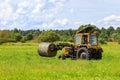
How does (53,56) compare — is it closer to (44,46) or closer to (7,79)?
(44,46)

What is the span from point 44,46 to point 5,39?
78.6 meters

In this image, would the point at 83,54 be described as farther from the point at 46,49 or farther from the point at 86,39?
the point at 46,49

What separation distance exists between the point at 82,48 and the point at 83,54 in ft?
1.61

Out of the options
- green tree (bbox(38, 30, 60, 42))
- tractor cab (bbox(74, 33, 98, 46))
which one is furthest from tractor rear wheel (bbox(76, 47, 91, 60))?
green tree (bbox(38, 30, 60, 42))

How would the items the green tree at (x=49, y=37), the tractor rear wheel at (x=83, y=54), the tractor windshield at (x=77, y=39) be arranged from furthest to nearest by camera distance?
the green tree at (x=49, y=37), the tractor windshield at (x=77, y=39), the tractor rear wheel at (x=83, y=54)

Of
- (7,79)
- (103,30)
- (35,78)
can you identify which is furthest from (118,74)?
(103,30)

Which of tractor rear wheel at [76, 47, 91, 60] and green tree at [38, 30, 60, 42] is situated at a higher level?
green tree at [38, 30, 60, 42]

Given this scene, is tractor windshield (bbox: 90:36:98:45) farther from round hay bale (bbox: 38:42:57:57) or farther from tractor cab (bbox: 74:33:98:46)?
round hay bale (bbox: 38:42:57:57)

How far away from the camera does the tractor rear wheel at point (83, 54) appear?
91.2ft

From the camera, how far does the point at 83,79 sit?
45.5 ft

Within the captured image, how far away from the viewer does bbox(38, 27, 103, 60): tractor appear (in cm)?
2831

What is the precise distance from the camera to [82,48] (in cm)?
Result: 2831

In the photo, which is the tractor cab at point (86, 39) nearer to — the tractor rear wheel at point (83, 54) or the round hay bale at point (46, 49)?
the tractor rear wheel at point (83, 54)

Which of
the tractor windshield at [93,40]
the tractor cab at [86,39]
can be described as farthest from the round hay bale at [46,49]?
the tractor windshield at [93,40]
